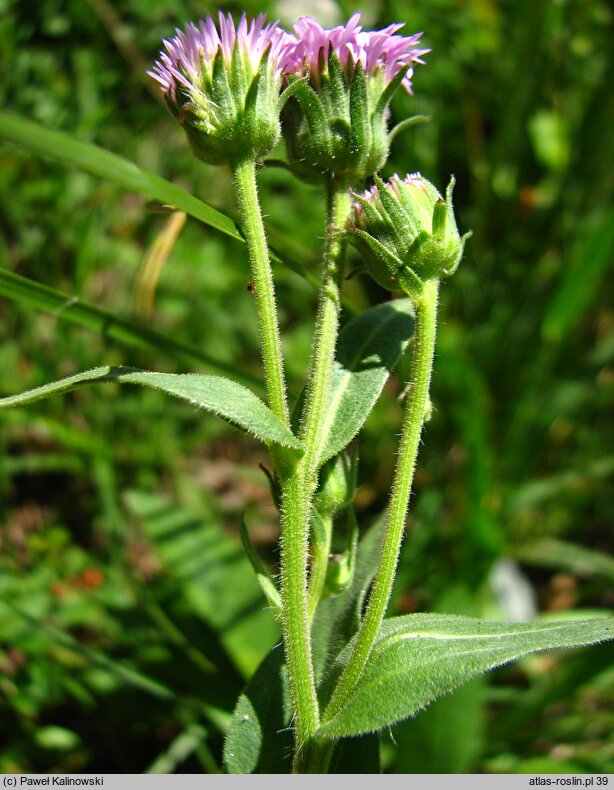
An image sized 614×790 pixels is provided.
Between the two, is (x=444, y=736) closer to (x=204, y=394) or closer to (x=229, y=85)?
(x=204, y=394)

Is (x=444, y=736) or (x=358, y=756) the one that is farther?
(x=444, y=736)

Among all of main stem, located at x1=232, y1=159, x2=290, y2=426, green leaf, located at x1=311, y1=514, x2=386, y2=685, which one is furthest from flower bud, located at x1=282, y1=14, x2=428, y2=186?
green leaf, located at x1=311, y1=514, x2=386, y2=685

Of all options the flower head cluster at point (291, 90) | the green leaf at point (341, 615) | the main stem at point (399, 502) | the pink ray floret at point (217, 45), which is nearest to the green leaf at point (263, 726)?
the green leaf at point (341, 615)

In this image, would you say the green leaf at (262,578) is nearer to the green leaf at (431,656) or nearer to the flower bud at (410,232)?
the green leaf at (431,656)

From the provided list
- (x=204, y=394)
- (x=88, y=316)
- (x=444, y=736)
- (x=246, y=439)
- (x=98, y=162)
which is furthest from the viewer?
(x=246, y=439)

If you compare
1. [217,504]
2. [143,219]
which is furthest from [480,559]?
[143,219]

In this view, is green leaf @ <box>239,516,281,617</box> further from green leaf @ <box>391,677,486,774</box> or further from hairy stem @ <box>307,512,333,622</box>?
green leaf @ <box>391,677,486,774</box>

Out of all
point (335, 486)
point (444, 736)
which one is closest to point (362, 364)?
point (335, 486)
